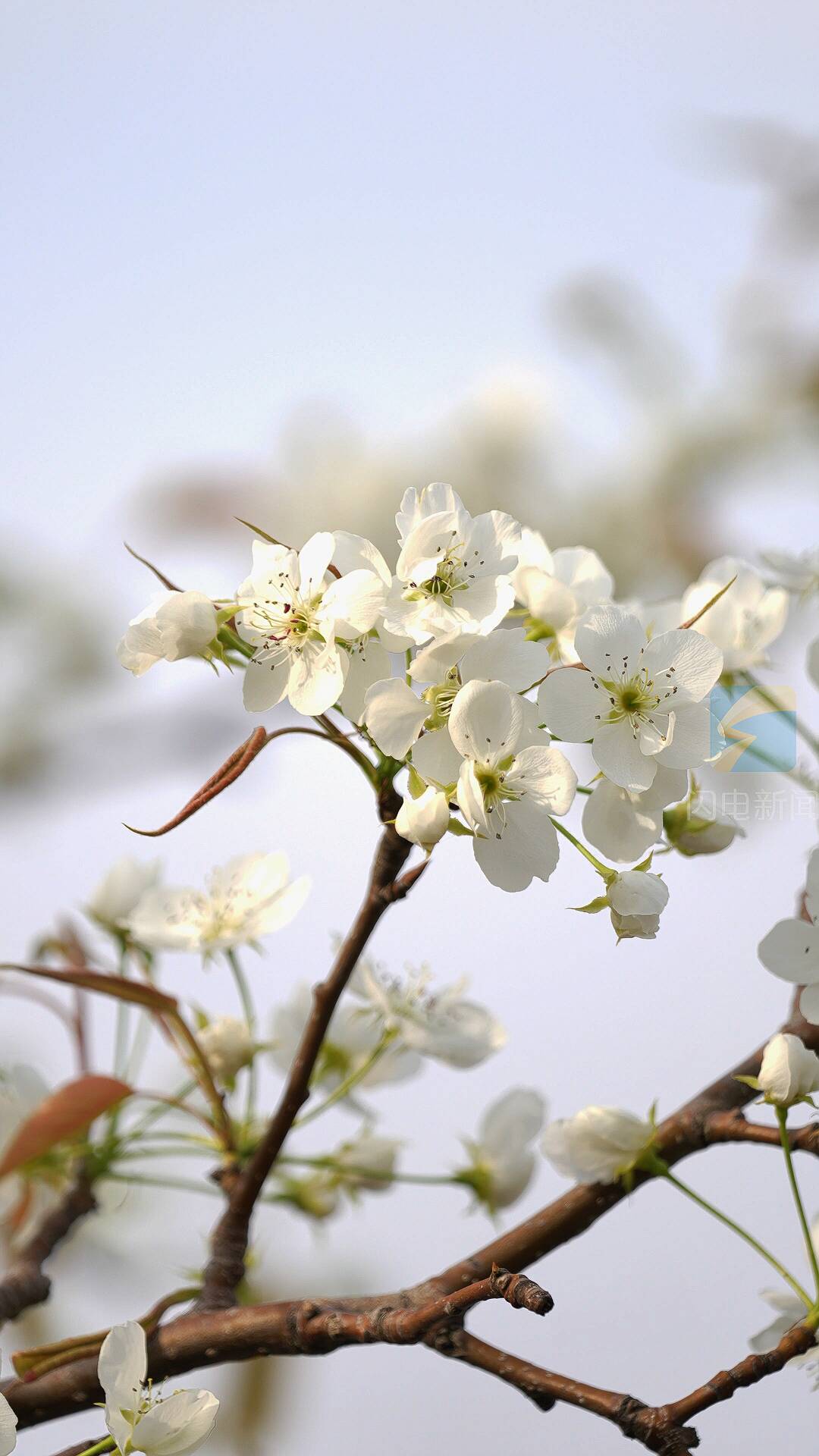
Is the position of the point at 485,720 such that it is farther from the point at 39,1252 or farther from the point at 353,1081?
the point at 39,1252

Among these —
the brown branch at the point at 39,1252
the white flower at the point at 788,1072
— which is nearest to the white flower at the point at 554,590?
the white flower at the point at 788,1072

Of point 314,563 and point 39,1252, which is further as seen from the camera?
point 39,1252

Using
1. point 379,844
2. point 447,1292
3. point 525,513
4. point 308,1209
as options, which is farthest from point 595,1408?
point 525,513

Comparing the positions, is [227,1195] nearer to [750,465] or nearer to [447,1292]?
[447,1292]

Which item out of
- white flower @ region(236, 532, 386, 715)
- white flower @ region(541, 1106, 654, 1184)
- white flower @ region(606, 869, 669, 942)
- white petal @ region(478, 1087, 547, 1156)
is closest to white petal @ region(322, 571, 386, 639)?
white flower @ region(236, 532, 386, 715)

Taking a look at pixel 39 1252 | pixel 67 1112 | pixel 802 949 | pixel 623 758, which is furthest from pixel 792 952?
pixel 39 1252

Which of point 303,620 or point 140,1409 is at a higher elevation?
point 303,620

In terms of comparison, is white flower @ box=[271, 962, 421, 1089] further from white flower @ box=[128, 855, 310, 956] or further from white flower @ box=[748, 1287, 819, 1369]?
white flower @ box=[748, 1287, 819, 1369]
